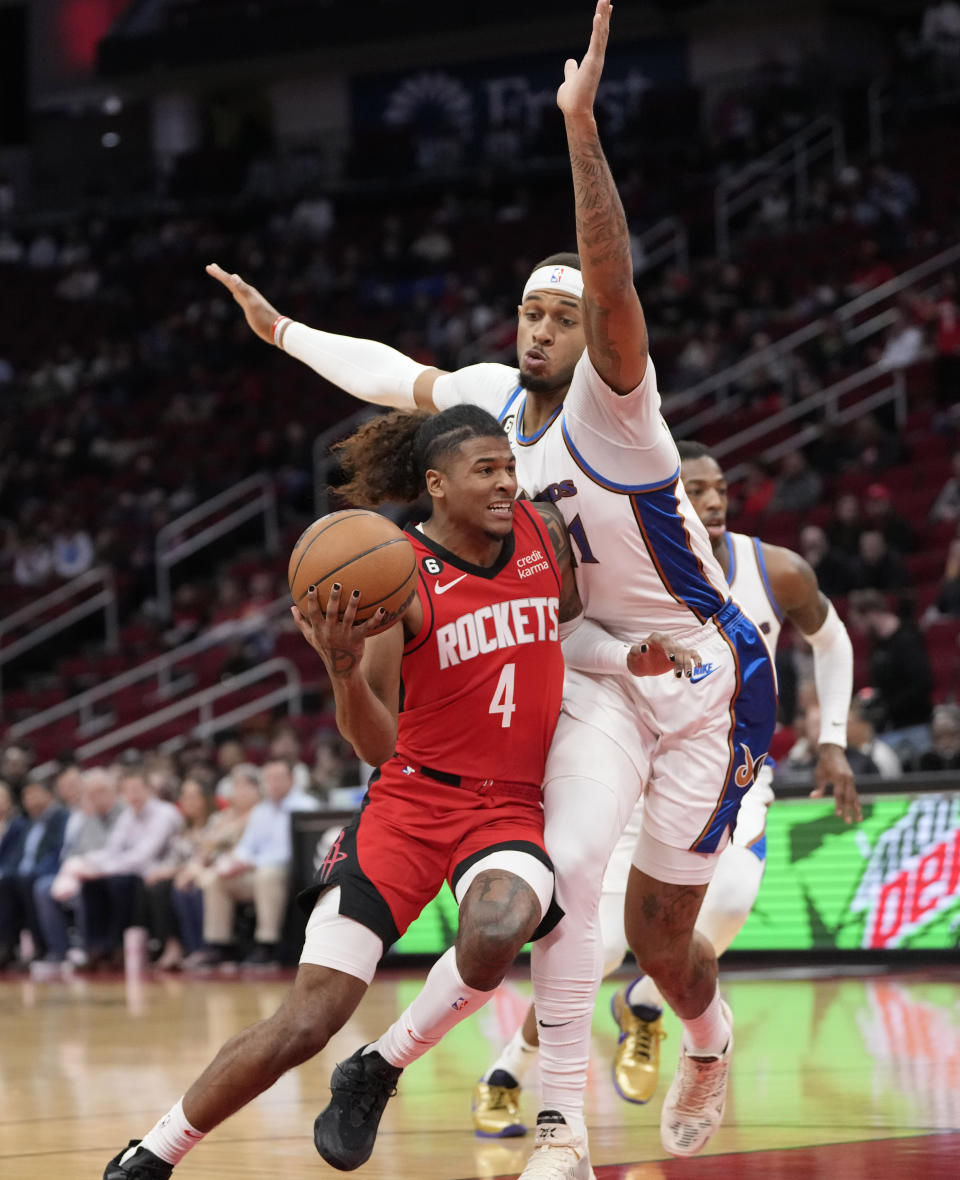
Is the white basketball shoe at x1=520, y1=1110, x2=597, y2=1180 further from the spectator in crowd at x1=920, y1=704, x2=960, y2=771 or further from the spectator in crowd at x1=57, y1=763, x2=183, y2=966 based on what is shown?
the spectator in crowd at x1=57, y1=763, x2=183, y2=966

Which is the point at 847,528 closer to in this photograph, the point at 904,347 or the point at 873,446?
the point at 873,446

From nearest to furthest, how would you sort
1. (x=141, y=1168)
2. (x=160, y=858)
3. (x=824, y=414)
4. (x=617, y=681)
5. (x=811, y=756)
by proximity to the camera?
(x=141, y=1168) < (x=617, y=681) < (x=811, y=756) < (x=160, y=858) < (x=824, y=414)

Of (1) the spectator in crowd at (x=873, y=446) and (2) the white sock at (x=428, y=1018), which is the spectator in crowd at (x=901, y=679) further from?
(2) the white sock at (x=428, y=1018)

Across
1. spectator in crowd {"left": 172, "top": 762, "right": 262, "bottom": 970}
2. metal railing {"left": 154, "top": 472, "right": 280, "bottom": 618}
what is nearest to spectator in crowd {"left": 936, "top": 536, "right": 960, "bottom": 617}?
spectator in crowd {"left": 172, "top": 762, "right": 262, "bottom": 970}

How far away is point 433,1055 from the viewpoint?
8.75 metres

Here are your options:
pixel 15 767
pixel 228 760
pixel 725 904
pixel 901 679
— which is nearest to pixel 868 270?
pixel 901 679

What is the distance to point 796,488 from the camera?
16766 mm

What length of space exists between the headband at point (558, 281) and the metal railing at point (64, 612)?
16767 mm

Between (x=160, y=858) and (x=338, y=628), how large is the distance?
10.5 meters

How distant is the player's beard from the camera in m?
5.46

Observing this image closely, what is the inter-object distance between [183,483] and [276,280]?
4.67 metres

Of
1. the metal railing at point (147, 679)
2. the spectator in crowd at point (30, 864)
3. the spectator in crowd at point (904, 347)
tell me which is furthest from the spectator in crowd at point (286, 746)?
the spectator in crowd at point (904, 347)

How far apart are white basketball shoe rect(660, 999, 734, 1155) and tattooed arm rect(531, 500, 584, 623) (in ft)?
4.82

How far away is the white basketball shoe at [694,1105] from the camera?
559 cm
